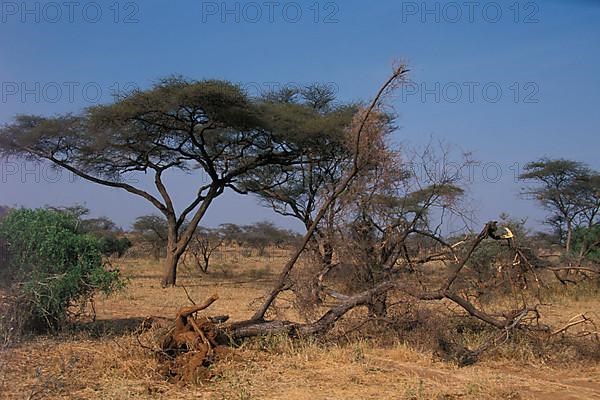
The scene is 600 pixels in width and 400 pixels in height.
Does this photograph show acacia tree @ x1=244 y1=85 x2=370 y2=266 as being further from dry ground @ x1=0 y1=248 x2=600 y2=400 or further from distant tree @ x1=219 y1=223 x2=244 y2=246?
distant tree @ x1=219 y1=223 x2=244 y2=246

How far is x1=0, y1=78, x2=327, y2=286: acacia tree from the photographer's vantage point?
15.8 metres

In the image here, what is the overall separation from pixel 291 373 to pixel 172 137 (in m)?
12.3

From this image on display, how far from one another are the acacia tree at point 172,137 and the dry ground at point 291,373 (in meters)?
8.31

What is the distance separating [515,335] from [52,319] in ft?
19.4

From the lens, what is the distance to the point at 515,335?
782cm

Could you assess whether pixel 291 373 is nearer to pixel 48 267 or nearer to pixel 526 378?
pixel 526 378

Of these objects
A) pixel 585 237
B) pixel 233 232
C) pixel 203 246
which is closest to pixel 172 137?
pixel 203 246

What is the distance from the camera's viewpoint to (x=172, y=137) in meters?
17.8

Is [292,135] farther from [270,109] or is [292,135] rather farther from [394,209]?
[394,209]

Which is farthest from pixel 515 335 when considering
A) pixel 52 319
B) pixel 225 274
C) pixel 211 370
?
pixel 225 274

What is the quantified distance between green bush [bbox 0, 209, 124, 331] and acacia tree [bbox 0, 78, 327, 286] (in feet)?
25.1

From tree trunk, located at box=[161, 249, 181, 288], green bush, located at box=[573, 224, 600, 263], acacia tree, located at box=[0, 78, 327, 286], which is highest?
acacia tree, located at box=[0, 78, 327, 286]

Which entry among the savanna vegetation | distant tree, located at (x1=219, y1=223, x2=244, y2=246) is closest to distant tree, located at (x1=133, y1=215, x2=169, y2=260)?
distant tree, located at (x1=219, y1=223, x2=244, y2=246)

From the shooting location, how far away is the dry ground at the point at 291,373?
576 cm
